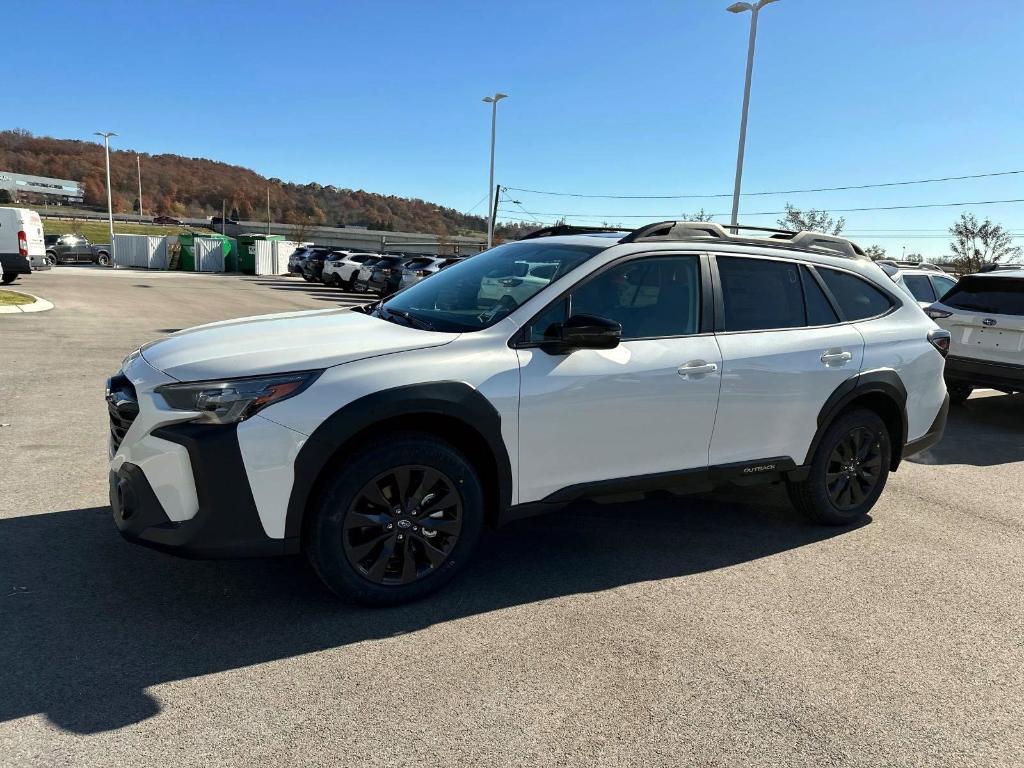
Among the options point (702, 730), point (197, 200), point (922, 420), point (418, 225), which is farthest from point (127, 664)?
point (197, 200)

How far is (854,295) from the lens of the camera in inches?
191

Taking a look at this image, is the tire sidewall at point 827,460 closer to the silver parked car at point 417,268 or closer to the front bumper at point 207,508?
the front bumper at point 207,508

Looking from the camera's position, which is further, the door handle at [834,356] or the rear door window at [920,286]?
the rear door window at [920,286]

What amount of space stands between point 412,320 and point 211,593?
165 centimetres

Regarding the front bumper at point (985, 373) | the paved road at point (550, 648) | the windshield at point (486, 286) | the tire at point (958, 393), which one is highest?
the windshield at point (486, 286)

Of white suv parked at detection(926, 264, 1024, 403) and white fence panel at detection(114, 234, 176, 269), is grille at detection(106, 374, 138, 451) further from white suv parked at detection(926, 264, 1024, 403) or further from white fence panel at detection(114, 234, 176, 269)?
white fence panel at detection(114, 234, 176, 269)

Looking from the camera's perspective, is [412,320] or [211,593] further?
[412,320]

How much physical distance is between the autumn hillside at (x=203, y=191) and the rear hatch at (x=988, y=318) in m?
112

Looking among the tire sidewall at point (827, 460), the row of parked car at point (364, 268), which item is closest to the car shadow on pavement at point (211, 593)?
the tire sidewall at point (827, 460)

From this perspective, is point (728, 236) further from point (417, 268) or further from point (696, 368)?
point (417, 268)

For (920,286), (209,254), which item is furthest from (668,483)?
(209,254)

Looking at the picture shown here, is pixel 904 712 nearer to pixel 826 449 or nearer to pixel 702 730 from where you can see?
pixel 702 730

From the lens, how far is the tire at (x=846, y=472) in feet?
15.2

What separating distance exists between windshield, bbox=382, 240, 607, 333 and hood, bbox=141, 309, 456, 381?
8.9 inches
